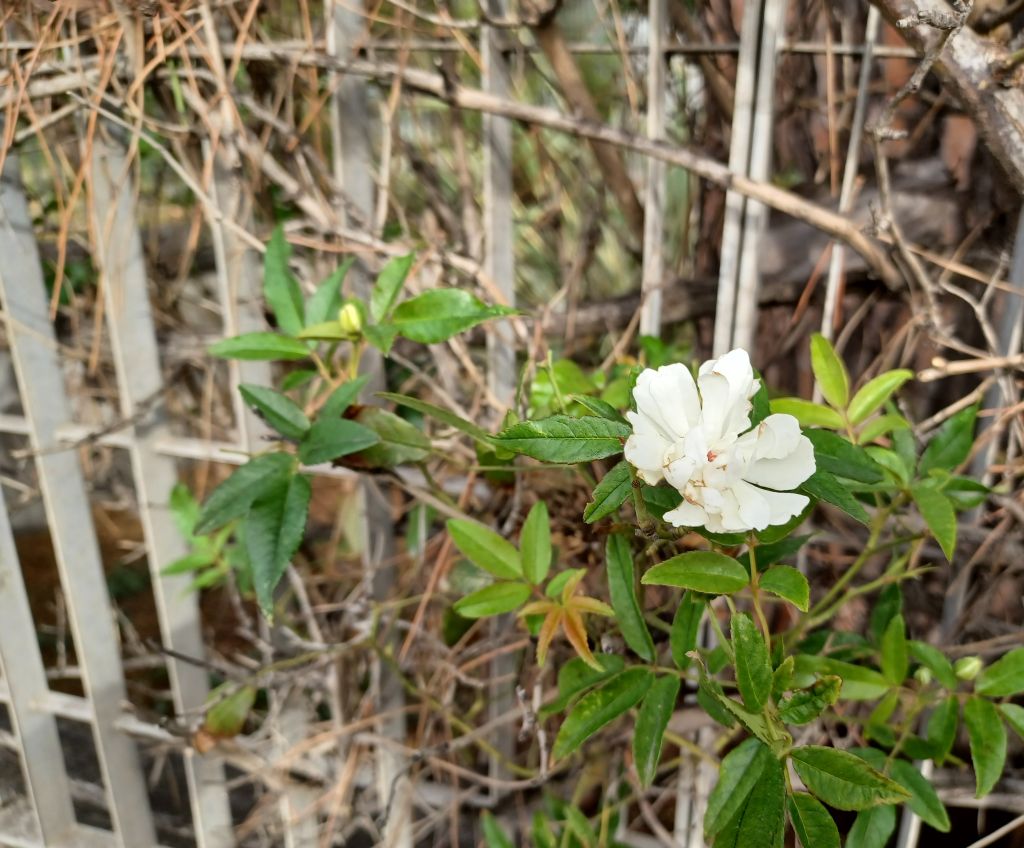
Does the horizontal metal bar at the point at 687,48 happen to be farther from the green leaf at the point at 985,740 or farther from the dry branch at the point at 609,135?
the green leaf at the point at 985,740

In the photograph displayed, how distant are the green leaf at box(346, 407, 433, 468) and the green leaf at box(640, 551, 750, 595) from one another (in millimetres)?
363

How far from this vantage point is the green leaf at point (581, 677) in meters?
0.87

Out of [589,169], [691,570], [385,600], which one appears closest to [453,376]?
[385,600]

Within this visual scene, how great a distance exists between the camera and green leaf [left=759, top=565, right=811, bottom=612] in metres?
0.67

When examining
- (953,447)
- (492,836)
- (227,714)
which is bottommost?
(492,836)

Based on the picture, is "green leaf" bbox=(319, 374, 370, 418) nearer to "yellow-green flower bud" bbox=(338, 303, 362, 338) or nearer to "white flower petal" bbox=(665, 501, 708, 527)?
"yellow-green flower bud" bbox=(338, 303, 362, 338)

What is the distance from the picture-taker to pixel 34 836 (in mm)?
1651

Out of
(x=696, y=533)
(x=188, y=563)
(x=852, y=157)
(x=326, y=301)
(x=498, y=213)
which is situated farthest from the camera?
(x=188, y=563)

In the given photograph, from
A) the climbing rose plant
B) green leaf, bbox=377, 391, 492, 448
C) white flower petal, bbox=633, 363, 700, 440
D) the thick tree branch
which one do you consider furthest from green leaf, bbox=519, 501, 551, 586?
the thick tree branch

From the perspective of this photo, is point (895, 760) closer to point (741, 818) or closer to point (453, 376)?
point (741, 818)

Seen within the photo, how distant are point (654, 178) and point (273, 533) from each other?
70 cm

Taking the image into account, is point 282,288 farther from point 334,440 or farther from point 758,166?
point 758,166

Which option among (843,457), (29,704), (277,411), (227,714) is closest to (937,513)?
(843,457)

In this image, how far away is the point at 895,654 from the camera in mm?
908
